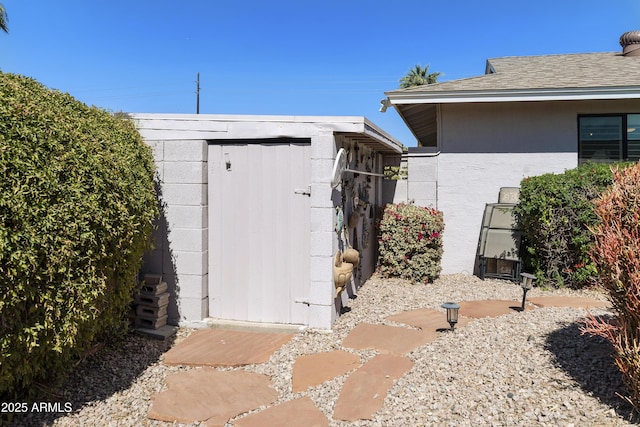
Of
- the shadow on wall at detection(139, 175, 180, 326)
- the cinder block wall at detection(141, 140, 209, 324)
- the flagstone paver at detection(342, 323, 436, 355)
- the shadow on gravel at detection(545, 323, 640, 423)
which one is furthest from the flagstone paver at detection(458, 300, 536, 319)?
the shadow on wall at detection(139, 175, 180, 326)

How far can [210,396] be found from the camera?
3551 millimetres

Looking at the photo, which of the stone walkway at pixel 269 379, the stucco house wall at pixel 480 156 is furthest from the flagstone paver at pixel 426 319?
the stucco house wall at pixel 480 156

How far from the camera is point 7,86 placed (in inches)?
124

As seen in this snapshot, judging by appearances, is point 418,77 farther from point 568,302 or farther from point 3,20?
point 568,302

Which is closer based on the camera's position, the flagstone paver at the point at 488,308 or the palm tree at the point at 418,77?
the flagstone paver at the point at 488,308

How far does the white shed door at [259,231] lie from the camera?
16.4 ft

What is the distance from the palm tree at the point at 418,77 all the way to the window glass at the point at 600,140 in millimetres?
33592

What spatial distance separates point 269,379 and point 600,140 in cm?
755

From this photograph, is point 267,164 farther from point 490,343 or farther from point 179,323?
point 490,343

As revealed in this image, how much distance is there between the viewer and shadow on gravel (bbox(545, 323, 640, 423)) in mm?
2896

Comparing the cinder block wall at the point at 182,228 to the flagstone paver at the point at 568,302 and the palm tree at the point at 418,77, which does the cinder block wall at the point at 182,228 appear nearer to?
the flagstone paver at the point at 568,302

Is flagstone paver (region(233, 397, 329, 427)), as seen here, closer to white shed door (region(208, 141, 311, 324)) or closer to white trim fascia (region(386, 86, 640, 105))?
white shed door (region(208, 141, 311, 324))

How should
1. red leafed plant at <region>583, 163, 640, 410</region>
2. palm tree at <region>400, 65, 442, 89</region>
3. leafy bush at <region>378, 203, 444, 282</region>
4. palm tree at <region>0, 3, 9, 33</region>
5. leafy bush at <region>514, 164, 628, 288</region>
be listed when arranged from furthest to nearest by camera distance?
palm tree at <region>400, 65, 442, 89</region>, palm tree at <region>0, 3, 9, 33</region>, leafy bush at <region>378, 203, 444, 282</region>, leafy bush at <region>514, 164, 628, 288</region>, red leafed plant at <region>583, 163, 640, 410</region>

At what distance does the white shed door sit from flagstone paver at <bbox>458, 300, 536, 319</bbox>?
82.7 inches
